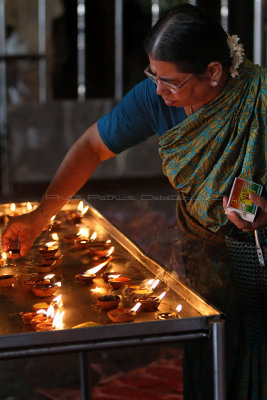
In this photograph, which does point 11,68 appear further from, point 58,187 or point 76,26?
point 58,187

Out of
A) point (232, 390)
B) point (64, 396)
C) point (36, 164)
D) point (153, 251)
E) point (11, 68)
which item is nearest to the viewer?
point (232, 390)

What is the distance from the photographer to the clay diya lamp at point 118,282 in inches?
65.4

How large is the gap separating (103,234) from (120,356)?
1.20 metres

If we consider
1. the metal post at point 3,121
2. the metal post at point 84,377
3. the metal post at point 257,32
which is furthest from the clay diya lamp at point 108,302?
the metal post at point 257,32

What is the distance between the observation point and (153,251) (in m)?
3.27

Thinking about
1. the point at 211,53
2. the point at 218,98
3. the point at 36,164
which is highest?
the point at 211,53

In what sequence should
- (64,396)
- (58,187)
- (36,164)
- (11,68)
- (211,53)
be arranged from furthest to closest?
(11,68) < (36,164) < (64,396) < (58,187) < (211,53)

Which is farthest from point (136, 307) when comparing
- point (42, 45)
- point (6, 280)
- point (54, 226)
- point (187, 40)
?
point (42, 45)

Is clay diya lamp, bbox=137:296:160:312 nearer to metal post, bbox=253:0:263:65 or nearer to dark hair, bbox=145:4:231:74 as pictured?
dark hair, bbox=145:4:231:74

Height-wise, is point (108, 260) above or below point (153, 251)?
above

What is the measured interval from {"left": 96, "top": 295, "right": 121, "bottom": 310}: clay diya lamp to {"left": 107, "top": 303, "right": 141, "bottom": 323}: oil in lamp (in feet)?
0.12

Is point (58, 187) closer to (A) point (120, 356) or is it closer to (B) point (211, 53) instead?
(B) point (211, 53)

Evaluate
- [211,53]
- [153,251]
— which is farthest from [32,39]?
[211,53]

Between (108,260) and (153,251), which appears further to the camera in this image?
(153,251)
